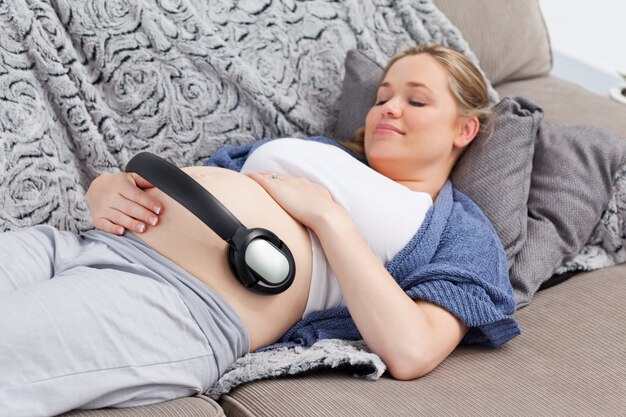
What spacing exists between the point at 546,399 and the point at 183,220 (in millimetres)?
648

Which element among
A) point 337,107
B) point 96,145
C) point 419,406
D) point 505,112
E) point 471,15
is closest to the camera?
point 419,406

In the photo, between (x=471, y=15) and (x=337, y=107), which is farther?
(x=471, y=15)

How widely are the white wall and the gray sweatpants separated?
6.98ft

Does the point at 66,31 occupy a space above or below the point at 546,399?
above

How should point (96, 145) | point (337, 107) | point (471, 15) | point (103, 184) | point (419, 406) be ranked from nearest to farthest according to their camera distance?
point (419, 406)
point (103, 184)
point (96, 145)
point (337, 107)
point (471, 15)

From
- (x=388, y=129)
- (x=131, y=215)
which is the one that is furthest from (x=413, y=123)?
(x=131, y=215)

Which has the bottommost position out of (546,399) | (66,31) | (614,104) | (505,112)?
(546,399)

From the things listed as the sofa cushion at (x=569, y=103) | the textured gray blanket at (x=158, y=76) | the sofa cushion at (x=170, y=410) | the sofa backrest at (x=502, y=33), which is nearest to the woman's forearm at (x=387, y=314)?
the sofa cushion at (x=170, y=410)

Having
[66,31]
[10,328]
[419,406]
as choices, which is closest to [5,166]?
[66,31]

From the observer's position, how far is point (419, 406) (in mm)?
1189

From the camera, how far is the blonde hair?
1.64 m

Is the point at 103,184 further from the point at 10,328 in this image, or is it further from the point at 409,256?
the point at 409,256

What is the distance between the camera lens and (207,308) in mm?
1256

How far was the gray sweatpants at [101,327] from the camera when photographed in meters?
1.07
